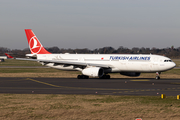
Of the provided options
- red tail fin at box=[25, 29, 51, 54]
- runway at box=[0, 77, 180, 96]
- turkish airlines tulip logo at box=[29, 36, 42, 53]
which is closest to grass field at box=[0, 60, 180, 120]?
runway at box=[0, 77, 180, 96]

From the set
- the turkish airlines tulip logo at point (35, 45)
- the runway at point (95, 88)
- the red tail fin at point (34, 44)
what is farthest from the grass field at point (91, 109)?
the turkish airlines tulip logo at point (35, 45)

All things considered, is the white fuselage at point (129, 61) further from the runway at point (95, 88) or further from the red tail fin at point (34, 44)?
the runway at point (95, 88)

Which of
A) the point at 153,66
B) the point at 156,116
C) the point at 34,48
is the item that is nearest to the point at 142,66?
the point at 153,66

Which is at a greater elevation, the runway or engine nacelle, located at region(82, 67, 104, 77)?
engine nacelle, located at region(82, 67, 104, 77)

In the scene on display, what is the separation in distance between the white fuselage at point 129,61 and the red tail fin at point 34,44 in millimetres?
4926

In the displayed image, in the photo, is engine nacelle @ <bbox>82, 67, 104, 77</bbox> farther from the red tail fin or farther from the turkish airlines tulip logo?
the turkish airlines tulip logo

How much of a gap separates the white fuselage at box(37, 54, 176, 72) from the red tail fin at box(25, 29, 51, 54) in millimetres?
4926

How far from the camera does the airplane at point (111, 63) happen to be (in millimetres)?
41656

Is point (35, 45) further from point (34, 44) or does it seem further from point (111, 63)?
point (111, 63)

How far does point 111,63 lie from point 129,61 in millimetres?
3129

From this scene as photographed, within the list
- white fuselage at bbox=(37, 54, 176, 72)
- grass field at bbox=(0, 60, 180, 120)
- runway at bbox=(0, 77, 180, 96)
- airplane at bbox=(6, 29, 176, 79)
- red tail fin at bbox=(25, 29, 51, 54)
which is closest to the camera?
grass field at bbox=(0, 60, 180, 120)

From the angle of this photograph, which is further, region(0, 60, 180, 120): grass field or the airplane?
the airplane

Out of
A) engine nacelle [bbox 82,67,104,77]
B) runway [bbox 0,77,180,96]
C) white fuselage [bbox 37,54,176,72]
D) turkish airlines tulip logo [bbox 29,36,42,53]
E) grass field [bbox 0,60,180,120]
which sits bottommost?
runway [bbox 0,77,180,96]

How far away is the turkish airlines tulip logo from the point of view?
52.2 metres
